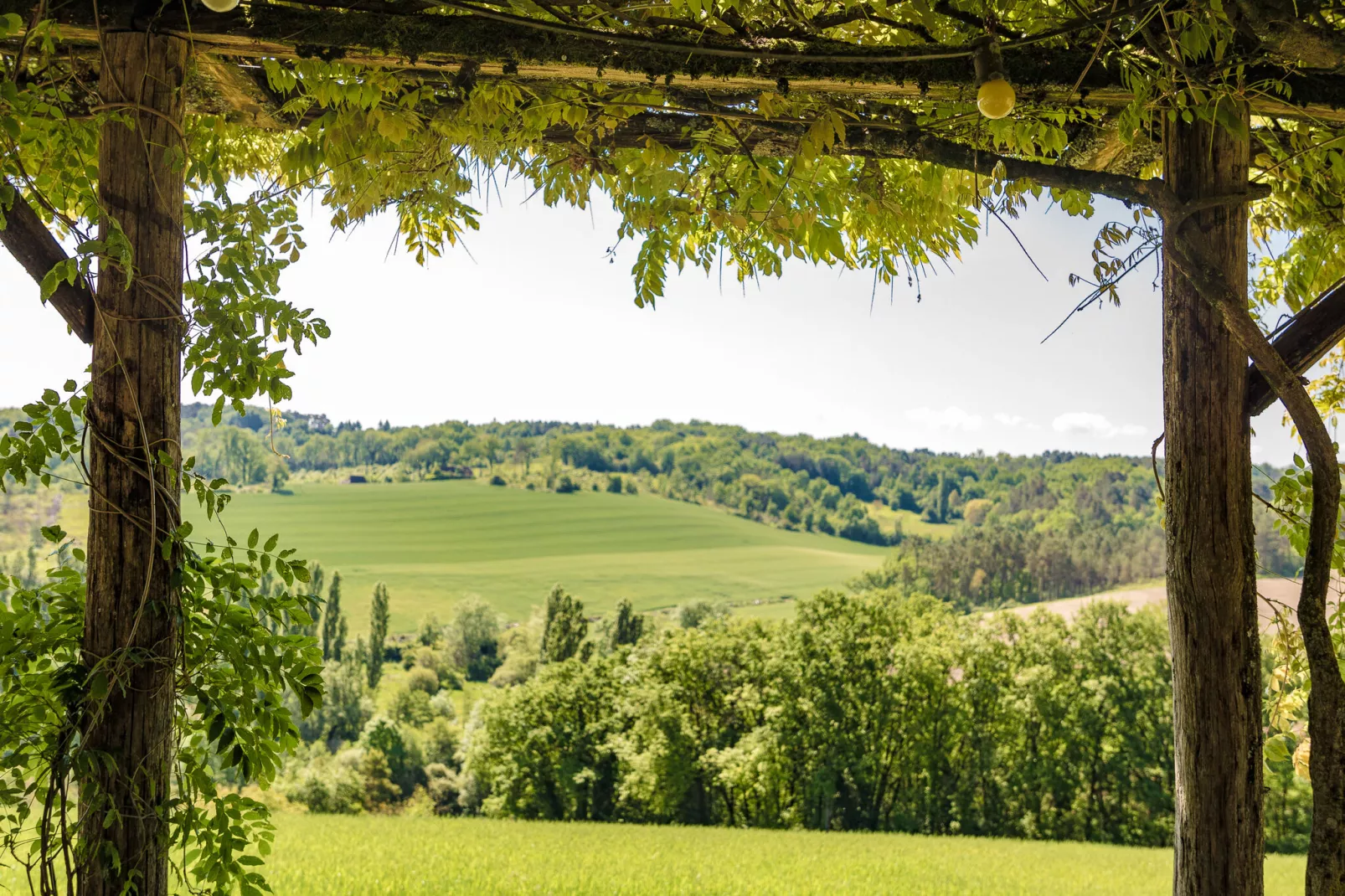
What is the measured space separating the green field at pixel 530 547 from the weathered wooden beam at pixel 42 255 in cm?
3854

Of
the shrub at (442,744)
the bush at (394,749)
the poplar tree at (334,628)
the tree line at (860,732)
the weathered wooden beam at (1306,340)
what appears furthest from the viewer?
the poplar tree at (334,628)

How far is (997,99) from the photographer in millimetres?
1637

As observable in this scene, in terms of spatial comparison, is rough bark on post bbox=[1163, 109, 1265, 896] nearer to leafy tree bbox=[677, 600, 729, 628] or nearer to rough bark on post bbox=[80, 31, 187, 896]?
rough bark on post bbox=[80, 31, 187, 896]

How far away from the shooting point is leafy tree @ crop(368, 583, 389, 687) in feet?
114

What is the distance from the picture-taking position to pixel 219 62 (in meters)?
1.99

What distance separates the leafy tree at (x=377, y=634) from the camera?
34.7 metres

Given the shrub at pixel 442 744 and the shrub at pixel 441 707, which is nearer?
the shrub at pixel 442 744

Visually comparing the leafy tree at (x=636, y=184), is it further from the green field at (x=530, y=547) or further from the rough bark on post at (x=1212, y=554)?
the green field at (x=530, y=547)

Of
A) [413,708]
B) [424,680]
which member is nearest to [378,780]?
[413,708]

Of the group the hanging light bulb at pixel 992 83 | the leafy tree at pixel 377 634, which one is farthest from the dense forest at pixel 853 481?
the hanging light bulb at pixel 992 83

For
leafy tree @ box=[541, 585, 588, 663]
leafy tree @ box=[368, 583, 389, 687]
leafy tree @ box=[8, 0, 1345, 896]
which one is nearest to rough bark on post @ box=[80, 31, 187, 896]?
leafy tree @ box=[8, 0, 1345, 896]

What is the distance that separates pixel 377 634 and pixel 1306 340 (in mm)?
36072

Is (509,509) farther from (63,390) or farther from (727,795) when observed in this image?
(63,390)

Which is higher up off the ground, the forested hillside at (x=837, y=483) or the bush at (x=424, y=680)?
the forested hillside at (x=837, y=483)
